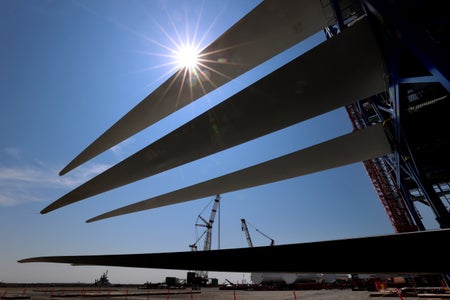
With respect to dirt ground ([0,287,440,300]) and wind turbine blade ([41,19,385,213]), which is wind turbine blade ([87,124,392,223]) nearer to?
wind turbine blade ([41,19,385,213])

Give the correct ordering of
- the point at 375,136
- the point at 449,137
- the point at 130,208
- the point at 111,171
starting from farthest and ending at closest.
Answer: the point at 449,137 → the point at 375,136 → the point at 130,208 → the point at 111,171

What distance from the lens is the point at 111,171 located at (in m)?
2.33

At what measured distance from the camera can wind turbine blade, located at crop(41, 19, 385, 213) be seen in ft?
6.91

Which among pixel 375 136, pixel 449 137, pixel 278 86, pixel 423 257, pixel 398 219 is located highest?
pixel 398 219

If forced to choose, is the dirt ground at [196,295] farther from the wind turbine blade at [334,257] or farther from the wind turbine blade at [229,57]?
the wind turbine blade at [334,257]

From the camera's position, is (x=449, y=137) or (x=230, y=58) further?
(x=449, y=137)

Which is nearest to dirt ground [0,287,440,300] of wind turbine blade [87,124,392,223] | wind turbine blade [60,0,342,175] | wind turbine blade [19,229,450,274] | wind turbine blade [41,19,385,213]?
wind turbine blade [87,124,392,223]

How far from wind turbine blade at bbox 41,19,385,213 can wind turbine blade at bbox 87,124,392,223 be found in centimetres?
129

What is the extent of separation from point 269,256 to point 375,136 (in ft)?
16.0

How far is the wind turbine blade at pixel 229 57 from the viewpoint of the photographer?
8.74 feet

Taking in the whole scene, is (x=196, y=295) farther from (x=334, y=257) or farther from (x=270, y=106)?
(x=334, y=257)

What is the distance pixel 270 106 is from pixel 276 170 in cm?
191

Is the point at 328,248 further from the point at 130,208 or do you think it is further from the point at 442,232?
the point at 130,208

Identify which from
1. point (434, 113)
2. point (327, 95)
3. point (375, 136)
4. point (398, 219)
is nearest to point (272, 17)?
point (327, 95)
